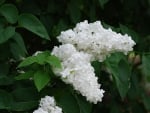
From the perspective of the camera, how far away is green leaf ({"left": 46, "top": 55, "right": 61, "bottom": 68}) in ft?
5.26

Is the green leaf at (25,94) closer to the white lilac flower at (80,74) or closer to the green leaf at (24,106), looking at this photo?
the green leaf at (24,106)

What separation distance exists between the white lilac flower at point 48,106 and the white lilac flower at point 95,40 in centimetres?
22

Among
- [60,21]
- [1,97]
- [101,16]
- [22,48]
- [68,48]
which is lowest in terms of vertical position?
[1,97]

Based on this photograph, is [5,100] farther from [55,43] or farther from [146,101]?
[146,101]

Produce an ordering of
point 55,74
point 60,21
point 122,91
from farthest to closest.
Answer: point 60,21 → point 122,91 → point 55,74

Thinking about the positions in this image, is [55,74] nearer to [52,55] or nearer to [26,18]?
[52,55]

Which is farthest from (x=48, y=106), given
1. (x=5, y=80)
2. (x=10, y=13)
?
(x=10, y=13)

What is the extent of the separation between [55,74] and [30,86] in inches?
9.6

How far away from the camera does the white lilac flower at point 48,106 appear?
1614 millimetres

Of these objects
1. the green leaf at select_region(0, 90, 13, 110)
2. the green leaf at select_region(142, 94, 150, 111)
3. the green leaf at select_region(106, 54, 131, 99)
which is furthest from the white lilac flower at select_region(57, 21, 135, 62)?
the green leaf at select_region(142, 94, 150, 111)

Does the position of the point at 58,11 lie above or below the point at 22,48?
above

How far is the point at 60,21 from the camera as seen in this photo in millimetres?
2303

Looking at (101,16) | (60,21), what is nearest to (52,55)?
(60,21)

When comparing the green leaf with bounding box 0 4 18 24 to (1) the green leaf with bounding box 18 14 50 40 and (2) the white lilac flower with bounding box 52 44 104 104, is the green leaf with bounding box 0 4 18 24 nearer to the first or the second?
(1) the green leaf with bounding box 18 14 50 40
